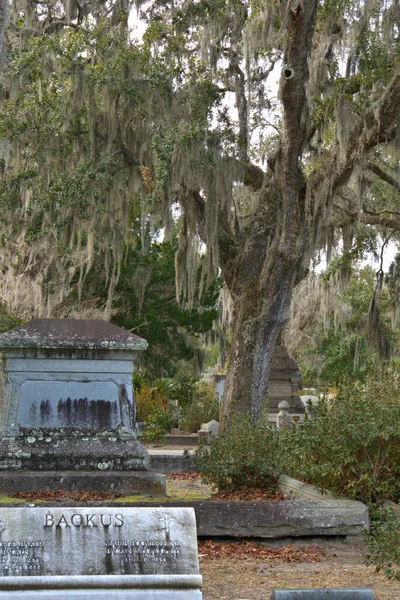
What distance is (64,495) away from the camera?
336 inches

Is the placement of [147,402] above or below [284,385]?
below

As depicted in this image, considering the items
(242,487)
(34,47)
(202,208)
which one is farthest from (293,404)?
(242,487)

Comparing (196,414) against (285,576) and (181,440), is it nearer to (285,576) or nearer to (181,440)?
(181,440)

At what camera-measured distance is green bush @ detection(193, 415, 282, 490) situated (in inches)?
354

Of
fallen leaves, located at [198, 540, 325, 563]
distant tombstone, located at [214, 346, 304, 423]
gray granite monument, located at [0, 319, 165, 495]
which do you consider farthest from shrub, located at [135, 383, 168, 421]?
fallen leaves, located at [198, 540, 325, 563]

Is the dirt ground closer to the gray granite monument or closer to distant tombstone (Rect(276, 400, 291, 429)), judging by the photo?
the gray granite monument

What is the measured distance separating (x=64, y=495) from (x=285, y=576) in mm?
2912

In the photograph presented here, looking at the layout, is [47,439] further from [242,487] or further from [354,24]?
[354,24]

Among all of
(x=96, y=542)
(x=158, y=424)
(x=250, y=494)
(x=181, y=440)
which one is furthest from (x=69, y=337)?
(x=181, y=440)

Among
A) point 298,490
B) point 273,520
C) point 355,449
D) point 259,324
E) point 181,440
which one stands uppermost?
point 259,324

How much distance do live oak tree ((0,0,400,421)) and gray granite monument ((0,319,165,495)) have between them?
6.38 m

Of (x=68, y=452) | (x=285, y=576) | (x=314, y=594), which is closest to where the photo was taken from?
(x=314, y=594)

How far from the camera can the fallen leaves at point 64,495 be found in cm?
832

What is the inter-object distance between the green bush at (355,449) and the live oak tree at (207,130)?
22.1 feet
